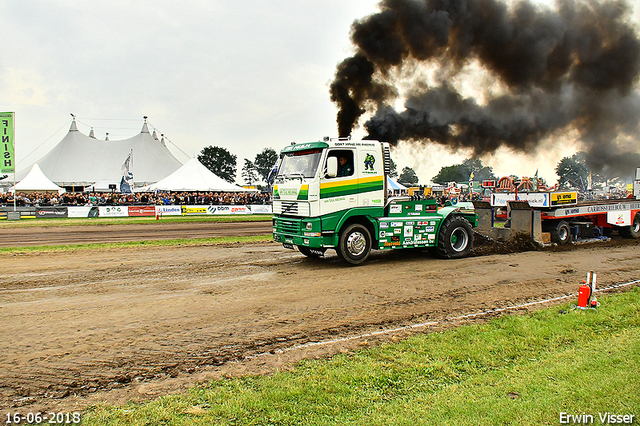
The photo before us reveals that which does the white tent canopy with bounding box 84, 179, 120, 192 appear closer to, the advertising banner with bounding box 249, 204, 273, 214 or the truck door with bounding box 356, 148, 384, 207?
the advertising banner with bounding box 249, 204, 273, 214

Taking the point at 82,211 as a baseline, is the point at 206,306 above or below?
below

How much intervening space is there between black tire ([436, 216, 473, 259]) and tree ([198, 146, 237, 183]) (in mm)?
120047

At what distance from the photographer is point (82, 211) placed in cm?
3228

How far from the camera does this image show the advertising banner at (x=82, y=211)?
105 feet

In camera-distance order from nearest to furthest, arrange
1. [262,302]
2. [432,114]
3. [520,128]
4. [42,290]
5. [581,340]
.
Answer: [581,340] < [262,302] < [42,290] < [432,114] < [520,128]

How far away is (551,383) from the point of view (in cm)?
405

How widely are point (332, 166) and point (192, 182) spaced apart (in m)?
34.0

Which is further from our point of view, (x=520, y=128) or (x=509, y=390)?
(x=520, y=128)

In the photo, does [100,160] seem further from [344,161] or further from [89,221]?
[344,161]

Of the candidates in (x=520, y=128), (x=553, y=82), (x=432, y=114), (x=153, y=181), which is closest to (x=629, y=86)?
(x=553, y=82)

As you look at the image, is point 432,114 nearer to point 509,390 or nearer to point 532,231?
point 532,231

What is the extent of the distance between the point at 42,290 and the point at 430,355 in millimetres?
7603

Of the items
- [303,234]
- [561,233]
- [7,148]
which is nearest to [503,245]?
[561,233]

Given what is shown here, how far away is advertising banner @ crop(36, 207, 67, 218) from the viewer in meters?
31.4
